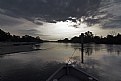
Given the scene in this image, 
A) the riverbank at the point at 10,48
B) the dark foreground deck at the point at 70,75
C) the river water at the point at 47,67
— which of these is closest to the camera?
the dark foreground deck at the point at 70,75

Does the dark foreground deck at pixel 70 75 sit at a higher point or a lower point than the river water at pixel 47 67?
higher

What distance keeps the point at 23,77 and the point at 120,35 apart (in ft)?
417

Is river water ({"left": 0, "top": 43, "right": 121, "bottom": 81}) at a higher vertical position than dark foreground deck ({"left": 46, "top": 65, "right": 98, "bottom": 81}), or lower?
lower

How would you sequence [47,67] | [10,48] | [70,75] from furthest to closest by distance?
[10,48] < [47,67] < [70,75]

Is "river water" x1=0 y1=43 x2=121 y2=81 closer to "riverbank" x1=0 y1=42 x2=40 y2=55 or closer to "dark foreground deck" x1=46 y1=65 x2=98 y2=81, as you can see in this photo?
"dark foreground deck" x1=46 y1=65 x2=98 y2=81

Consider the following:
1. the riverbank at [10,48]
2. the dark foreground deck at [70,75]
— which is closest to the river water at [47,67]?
the dark foreground deck at [70,75]

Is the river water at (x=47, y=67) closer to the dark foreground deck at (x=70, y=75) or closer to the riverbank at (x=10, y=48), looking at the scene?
the dark foreground deck at (x=70, y=75)

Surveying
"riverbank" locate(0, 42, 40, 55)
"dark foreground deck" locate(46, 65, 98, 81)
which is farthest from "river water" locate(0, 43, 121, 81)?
"riverbank" locate(0, 42, 40, 55)

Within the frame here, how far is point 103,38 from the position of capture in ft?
489

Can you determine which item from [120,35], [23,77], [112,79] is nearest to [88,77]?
[112,79]

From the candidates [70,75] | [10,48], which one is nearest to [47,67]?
[70,75]

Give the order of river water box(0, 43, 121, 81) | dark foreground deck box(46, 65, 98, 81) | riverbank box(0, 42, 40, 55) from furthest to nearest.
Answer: riverbank box(0, 42, 40, 55), river water box(0, 43, 121, 81), dark foreground deck box(46, 65, 98, 81)

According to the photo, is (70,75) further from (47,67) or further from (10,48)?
(10,48)

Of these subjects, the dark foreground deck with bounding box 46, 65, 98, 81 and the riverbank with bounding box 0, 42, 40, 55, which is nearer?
the dark foreground deck with bounding box 46, 65, 98, 81
